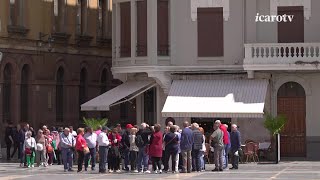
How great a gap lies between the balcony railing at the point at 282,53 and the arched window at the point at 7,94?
43.3 feet

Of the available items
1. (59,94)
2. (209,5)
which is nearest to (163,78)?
(209,5)

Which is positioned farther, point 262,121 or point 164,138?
point 262,121

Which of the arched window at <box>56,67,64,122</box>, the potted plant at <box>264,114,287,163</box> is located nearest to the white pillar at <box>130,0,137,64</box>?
the potted plant at <box>264,114,287,163</box>

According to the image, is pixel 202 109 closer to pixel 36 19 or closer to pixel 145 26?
pixel 145 26

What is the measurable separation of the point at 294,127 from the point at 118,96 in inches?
298

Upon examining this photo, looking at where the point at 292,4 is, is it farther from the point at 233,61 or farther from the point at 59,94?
the point at 59,94

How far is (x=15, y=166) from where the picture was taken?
4294 cm

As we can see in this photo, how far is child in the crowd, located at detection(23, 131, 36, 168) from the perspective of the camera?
1641 inches

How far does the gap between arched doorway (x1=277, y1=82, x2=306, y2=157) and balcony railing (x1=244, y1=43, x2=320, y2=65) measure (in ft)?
6.13

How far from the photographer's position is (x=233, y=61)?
151 feet

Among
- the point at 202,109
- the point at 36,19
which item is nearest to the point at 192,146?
the point at 202,109

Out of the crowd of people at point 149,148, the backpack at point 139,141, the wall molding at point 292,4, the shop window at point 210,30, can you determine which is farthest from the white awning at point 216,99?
the backpack at point 139,141

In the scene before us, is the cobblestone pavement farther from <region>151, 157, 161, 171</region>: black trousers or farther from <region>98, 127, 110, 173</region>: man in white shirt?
<region>151, 157, 161, 171</region>: black trousers

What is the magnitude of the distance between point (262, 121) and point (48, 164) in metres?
9.20
